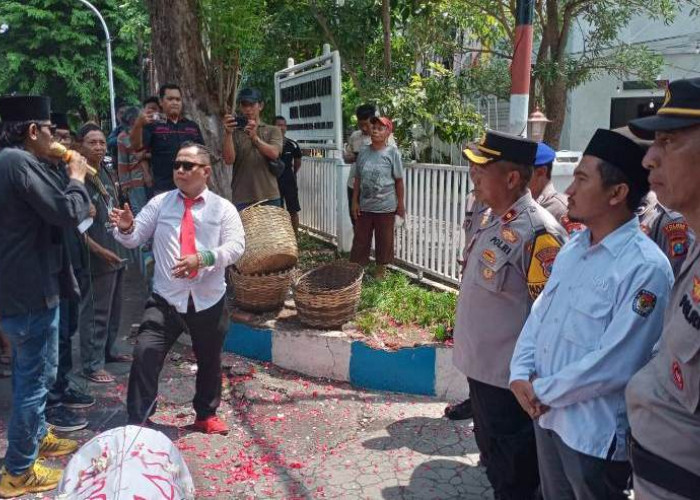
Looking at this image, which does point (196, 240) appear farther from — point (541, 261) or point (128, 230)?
point (541, 261)

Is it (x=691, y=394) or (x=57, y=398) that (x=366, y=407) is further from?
(x=691, y=394)

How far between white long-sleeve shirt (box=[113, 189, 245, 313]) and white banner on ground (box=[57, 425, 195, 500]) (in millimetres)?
1333

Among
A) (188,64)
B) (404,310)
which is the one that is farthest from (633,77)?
(188,64)

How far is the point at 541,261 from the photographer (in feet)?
8.88

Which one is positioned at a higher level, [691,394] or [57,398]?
[691,394]

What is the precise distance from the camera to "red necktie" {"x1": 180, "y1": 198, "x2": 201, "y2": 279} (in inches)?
150

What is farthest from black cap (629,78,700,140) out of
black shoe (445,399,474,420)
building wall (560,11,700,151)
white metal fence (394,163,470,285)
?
building wall (560,11,700,151)

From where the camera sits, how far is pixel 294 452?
402 cm

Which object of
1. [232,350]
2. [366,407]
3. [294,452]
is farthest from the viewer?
[232,350]

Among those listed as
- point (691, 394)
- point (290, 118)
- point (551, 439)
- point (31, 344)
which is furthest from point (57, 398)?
point (290, 118)

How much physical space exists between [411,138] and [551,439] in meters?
5.20

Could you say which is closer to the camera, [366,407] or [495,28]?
[366,407]

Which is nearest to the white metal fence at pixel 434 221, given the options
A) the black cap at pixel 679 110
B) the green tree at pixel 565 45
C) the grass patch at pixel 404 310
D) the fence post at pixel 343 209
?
the grass patch at pixel 404 310

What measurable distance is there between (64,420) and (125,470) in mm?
2010
